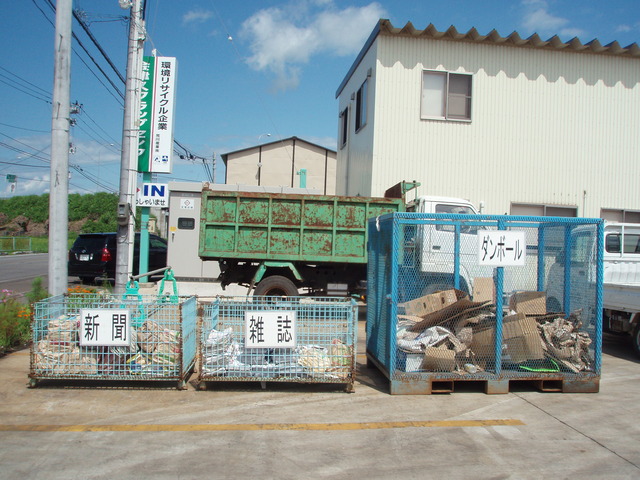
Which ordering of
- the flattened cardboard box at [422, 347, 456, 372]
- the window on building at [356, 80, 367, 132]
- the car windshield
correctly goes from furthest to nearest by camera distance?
the car windshield < the window on building at [356, 80, 367, 132] < the flattened cardboard box at [422, 347, 456, 372]

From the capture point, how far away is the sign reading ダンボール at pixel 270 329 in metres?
6.09

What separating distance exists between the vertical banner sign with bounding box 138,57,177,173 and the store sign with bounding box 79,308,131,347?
5.76 metres

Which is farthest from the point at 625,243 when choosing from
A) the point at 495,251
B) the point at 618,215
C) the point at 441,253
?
the point at 495,251

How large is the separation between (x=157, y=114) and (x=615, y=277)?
33.7ft

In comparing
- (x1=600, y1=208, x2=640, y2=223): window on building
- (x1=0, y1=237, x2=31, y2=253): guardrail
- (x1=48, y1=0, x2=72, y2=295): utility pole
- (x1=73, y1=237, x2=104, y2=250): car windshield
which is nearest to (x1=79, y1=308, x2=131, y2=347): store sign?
(x1=48, y1=0, x2=72, y2=295): utility pole

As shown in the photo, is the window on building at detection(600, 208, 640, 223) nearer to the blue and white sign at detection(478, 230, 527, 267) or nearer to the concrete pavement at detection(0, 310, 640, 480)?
the concrete pavement at detection(0, 310, 640, 480)

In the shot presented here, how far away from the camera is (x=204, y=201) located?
34.5 ft

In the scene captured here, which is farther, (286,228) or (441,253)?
(286,228)

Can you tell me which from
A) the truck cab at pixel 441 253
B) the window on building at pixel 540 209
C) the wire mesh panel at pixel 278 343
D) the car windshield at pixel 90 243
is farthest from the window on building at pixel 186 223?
the wire mesh panel at pixel 278 343

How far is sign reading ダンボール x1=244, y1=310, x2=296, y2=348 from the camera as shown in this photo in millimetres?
6090

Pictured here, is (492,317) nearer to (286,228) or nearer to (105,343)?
(105,343)

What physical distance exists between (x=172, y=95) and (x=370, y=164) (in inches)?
211

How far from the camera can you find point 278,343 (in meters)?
6.11

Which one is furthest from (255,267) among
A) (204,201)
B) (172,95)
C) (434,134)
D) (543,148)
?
(543,148)
